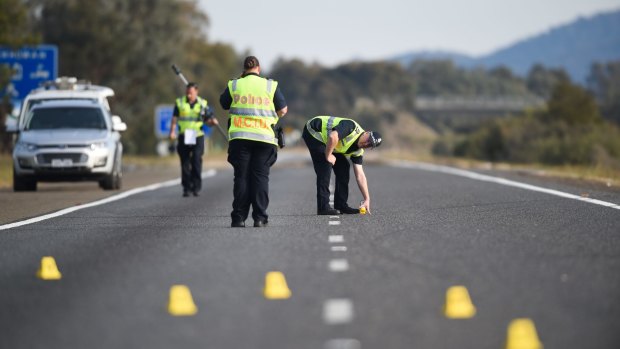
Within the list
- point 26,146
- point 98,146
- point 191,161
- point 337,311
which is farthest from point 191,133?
point 337,311

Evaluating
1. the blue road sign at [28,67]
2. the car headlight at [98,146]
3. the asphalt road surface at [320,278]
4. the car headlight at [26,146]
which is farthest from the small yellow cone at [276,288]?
the blue road sign at [28,67]

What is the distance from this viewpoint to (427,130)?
6471 inches

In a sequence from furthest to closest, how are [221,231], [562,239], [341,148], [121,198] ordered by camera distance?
[121,198] → [341,148] → [221,231] → [562,239]

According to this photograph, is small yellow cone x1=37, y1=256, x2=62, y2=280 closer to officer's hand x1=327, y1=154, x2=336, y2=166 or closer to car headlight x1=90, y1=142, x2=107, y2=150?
officer's hand x1=327, y1=154, x2=336, y2=166

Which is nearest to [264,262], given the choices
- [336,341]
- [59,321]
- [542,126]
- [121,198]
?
[59,321]

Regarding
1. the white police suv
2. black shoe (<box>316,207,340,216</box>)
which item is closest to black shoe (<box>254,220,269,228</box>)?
black shoe (<box>316,207,340,216</box>)

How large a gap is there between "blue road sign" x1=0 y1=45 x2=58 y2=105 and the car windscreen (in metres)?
11.4

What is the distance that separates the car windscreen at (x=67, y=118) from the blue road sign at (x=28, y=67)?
37.4ft

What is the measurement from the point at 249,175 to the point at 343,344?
7.98 m

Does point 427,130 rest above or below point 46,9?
below

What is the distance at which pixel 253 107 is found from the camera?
14461mm

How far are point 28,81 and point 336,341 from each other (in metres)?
30.5

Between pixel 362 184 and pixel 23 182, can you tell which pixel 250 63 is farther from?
pixel 23 182

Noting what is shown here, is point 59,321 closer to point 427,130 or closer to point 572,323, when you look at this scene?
point 572,323
